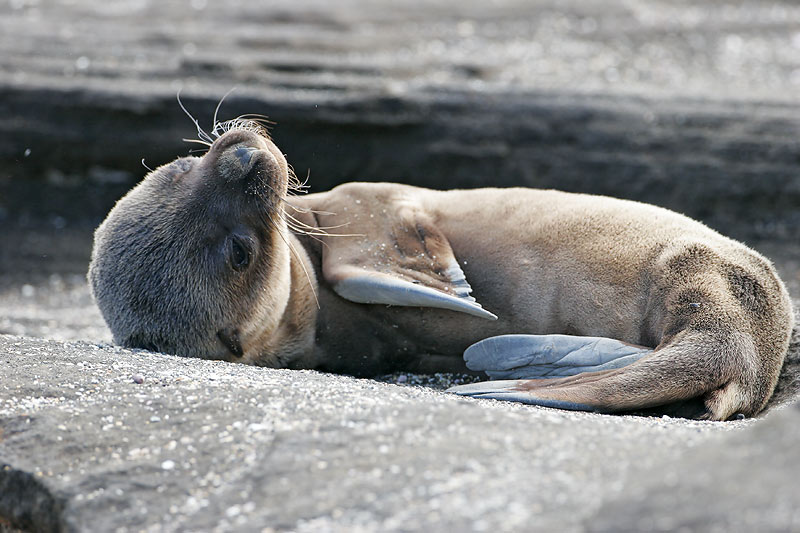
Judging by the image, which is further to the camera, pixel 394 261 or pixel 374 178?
pixel 374 178

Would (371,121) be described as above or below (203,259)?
above

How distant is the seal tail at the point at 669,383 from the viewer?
3703mm

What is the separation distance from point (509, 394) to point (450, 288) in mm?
→ 752

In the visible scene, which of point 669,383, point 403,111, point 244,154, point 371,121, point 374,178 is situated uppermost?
point 244,154

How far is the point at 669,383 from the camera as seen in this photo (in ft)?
12.3

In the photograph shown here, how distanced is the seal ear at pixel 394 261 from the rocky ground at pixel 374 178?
1.47ft

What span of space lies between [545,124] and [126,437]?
5.97 m

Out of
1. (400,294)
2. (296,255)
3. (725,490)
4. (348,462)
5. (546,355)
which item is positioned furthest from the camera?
(296,255)

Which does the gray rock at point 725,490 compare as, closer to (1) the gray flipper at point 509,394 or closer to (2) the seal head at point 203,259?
(1) the gray flipper at point 509,394

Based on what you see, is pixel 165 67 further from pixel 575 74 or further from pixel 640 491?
pixel 640 491

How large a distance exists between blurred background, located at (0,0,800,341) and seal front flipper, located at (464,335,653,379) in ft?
10.2

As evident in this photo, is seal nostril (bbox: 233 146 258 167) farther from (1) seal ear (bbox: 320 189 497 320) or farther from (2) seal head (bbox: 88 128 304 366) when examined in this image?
(1) seal ear (bbox: 320 189 497 320)

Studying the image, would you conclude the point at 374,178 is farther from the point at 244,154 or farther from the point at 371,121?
the point at 244,154

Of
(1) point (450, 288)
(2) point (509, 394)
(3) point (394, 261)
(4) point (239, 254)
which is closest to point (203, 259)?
(4) point (239, 254)
